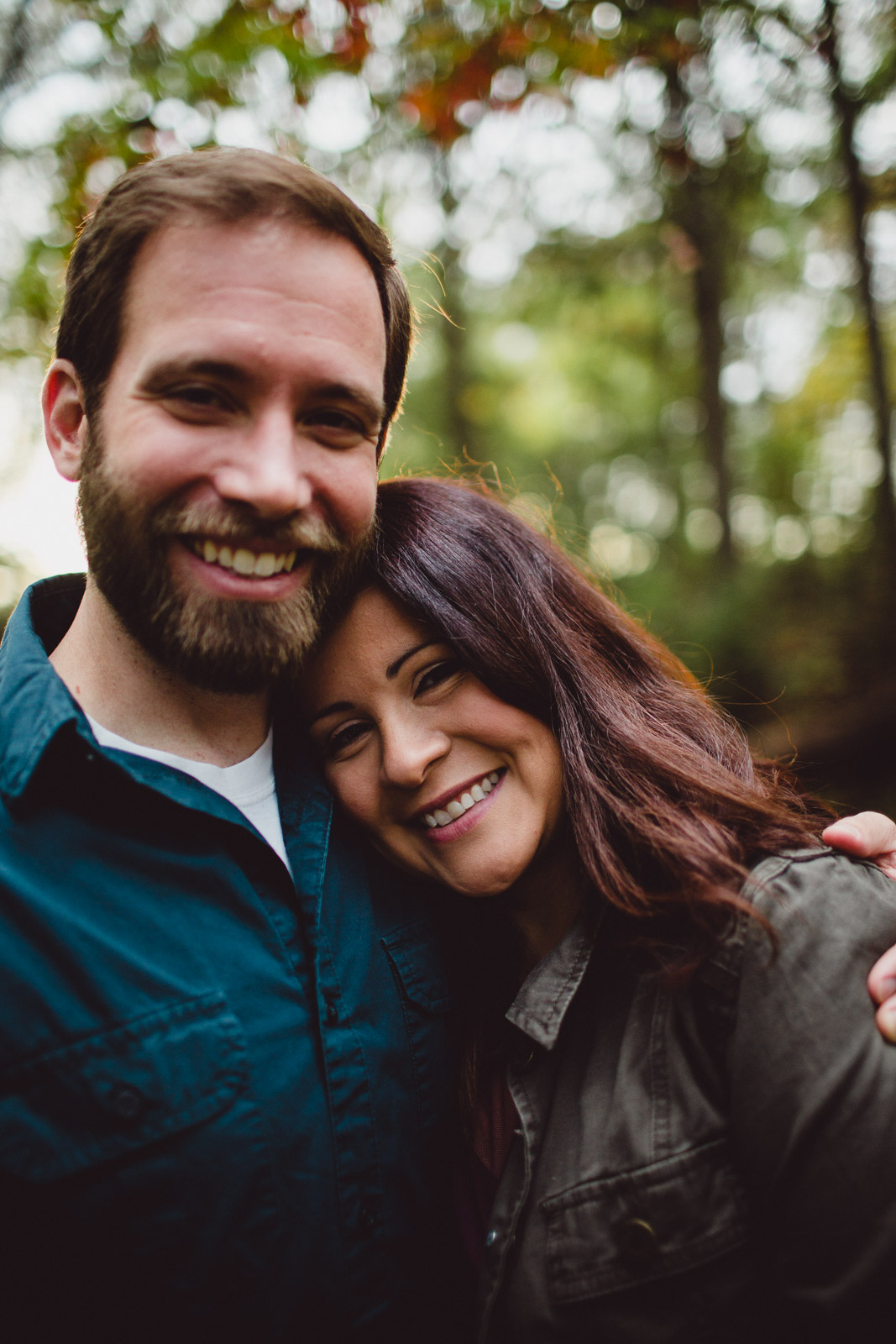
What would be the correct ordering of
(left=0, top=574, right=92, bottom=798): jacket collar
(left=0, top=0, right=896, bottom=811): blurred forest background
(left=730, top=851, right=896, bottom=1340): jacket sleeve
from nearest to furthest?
(left=730, top=851, right=896, bottom=1340): jacket sleeve → (left=0, top=574, right=92, bottom=798): jacket collar → (left=0, top=0, right=896, bottom=811): blurred forest background

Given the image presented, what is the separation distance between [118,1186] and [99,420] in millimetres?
1498

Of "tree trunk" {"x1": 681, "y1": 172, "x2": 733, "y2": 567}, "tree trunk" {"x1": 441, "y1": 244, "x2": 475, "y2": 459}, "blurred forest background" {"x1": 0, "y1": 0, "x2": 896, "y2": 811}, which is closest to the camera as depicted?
"blurred forest background" {"x1": 0, "y1": 0, "x2": 896, "y2": 811}

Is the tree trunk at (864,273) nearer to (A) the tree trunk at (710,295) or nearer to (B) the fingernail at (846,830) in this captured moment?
(A) the tree trunk at (710,295)

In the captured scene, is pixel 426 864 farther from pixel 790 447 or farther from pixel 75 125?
pixel 790 447

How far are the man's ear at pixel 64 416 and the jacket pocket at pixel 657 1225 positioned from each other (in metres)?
1.93

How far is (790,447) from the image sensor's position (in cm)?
1569

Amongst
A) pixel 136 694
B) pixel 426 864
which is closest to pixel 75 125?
pixel 136 694

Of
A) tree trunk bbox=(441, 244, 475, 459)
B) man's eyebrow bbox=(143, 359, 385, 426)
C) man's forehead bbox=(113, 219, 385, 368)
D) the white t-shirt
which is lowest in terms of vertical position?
the white t-shirt

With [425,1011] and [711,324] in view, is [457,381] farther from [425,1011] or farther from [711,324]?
[425,1011]

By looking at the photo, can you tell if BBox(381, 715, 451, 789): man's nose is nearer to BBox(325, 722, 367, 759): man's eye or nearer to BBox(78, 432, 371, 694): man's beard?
BBox(325, 722, 367, 759): man's eye

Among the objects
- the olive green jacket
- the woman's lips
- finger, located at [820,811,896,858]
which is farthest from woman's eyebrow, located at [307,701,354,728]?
finger, located at [820,811,896,858]

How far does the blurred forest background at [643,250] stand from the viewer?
13.5 ft

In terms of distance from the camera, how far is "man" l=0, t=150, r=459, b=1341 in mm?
1512

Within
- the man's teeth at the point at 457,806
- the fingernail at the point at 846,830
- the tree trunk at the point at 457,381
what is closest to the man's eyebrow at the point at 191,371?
the man's teeth at the point at 457,806
